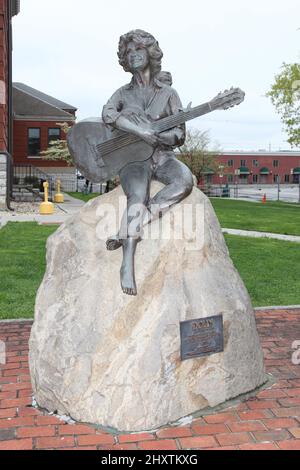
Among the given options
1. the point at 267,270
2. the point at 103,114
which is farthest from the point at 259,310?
the point at 103,114

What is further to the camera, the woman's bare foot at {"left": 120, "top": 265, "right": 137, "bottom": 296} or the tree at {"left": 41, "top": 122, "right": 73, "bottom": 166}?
the tree at {"left": 41, "top": 122, "right": 73, "bottom": 166}

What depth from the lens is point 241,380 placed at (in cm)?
425

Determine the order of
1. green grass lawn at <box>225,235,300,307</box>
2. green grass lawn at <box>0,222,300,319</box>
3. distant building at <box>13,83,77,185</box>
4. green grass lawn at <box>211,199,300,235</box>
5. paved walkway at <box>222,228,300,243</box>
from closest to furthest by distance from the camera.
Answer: green grass lawn at <box>0,222,300,319</box> < green grass lawn at <box>225,235,300,307</box> < paved walkway at <box>222,228,300,243</box> < green grass lawn at <box>211,199,300,235</box> < distant building at <box>13,83,77,185</box>

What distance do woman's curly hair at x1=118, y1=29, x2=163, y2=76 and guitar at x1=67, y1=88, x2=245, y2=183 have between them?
20.2 inches

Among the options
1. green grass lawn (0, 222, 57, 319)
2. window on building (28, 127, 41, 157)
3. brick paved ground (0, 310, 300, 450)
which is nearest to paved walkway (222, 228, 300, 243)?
green grass lawn (0, 222, 57, 319)

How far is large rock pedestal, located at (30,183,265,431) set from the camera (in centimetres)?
383

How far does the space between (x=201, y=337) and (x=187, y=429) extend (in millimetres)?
651

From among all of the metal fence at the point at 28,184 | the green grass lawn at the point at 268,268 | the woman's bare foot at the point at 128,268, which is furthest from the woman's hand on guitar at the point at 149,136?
the metal fence at the point at 28,184

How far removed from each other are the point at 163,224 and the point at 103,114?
0.98 metres

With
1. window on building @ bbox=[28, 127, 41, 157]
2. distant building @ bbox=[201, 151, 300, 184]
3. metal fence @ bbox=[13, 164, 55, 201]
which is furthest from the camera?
distant building @ bbox=[201, 151, 300, 184]

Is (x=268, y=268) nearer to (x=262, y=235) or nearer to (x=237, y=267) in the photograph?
(x=237, y=267)

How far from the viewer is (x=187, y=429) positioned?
12.4ft

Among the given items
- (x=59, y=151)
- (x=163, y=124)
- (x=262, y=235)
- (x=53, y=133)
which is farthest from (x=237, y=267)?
(x=53, y=133)

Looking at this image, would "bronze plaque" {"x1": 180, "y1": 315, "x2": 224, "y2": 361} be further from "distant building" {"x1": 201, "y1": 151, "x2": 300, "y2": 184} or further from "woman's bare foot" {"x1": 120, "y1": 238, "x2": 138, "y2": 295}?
"distant building" {"x1": 201, "y1": 151, "x2": 300, "y2": 184}
